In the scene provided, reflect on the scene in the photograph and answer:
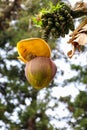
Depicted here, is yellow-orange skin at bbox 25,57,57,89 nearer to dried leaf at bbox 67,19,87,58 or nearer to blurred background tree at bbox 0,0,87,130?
dried leaf at bbox 67,19,87,58

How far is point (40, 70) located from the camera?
891 millimetres

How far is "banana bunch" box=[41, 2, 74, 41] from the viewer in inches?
34.6

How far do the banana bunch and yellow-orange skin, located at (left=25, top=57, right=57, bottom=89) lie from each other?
68 mm

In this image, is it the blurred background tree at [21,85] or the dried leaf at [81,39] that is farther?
the blurred background tree at [21,85]

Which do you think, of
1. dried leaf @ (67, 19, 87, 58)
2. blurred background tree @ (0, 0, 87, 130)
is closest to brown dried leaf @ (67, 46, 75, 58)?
dried leaf @ (67, 19, 87, 58)

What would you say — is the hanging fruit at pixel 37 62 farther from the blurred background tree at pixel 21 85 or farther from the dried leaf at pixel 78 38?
the blurred background tree at pixel 21 85

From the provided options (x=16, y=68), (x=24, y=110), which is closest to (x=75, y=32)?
(x=24, y=110)

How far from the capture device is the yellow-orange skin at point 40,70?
0.87 meters

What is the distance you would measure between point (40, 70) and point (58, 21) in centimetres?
12

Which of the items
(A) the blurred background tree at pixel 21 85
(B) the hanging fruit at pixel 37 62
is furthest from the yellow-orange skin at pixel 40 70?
(A) the blurred background tree at pixel 21 85

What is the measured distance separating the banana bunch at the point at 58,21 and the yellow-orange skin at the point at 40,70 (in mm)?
68

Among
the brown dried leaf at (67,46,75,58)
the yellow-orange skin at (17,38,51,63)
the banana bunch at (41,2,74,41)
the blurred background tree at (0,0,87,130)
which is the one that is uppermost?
the blurred background tree at (0,0,87,130)

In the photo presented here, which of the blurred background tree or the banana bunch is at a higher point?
the blurred background tree

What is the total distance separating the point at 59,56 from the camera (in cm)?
668
